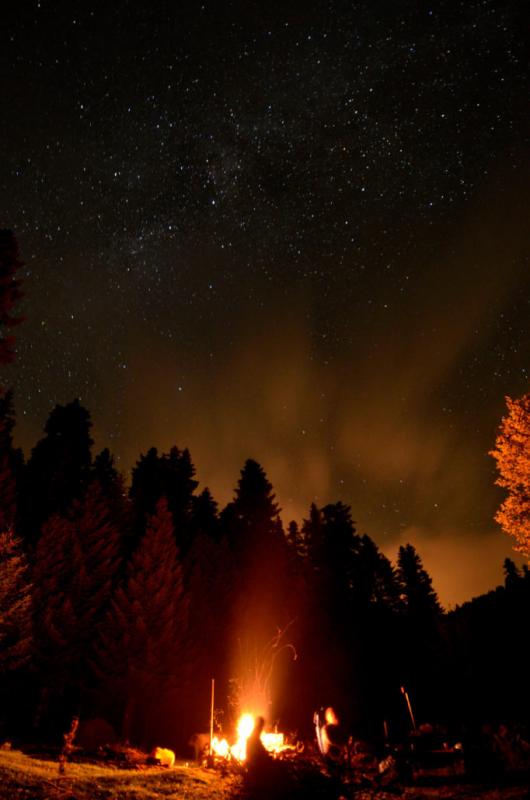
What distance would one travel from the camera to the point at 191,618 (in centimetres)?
3366

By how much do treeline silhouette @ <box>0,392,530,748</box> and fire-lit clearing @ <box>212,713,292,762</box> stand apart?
4.77 ft

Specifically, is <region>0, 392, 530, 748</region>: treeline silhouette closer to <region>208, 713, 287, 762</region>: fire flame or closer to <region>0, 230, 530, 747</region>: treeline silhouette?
<region>0, 230, 530, 747</region>: treeline silhouette

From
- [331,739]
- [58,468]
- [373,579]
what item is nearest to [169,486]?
[58,468]

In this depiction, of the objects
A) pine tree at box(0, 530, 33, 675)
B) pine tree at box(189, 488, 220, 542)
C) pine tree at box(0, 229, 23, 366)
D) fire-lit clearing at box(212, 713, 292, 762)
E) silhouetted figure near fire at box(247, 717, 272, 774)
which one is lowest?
silhouetted figure near fire at box(247, 717, 272, 774)

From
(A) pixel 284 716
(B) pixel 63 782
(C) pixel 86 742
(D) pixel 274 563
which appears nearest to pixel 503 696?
(A) pixel 284 716

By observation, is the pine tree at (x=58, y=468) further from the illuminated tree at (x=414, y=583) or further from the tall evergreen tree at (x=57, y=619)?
the illuminated tree at (x=414, y=583)

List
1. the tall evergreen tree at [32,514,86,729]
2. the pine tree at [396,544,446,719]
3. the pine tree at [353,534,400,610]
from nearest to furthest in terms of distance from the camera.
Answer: the tall evergreen tree at [32,514,86,729] < the pine tree at [396,544,446,719] < the pine tree at [353,534,400,610]

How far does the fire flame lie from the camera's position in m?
16.3

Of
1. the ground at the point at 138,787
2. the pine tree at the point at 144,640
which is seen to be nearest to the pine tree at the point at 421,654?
the pine tree at the point at 144,640

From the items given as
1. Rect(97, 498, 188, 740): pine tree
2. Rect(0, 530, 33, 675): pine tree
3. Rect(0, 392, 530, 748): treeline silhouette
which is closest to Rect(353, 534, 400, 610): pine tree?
Rect(0, 392, 530, 748): treeline silhouette

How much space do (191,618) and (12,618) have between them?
1382cm

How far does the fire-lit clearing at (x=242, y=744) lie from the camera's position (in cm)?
1633

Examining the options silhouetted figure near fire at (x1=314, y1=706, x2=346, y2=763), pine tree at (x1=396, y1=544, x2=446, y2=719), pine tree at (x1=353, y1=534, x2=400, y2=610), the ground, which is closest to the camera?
the ground

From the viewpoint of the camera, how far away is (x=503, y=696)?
3133 cm
